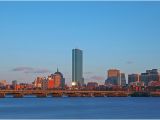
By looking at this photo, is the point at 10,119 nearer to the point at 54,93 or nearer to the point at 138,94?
the point at 54,93

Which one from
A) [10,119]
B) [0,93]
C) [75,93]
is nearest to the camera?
[10,119]

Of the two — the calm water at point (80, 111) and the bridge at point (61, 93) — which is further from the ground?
the bridge at point (61, 93)

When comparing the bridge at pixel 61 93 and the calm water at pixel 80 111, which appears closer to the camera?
the calm water at pixel 80 111

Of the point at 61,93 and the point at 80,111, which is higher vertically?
the point at 61,93

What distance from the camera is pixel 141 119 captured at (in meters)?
59.5

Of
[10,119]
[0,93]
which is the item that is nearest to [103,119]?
[10,119]

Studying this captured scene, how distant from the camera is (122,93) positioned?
195125mm

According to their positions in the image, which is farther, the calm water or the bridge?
the bridge

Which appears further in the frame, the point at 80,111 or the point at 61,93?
the point at 61,93

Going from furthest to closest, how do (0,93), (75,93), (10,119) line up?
(75,93) < (0,93) < (10,119)

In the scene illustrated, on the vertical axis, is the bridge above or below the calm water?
above

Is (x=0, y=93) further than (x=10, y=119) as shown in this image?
Yes

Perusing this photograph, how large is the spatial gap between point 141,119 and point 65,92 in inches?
5010

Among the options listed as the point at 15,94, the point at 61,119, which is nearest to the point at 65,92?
the point at 15,94
